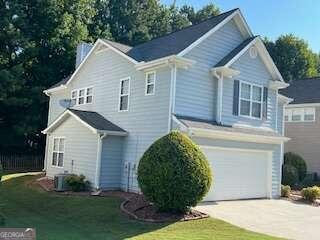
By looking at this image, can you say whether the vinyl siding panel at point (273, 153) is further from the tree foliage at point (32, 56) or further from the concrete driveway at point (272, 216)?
the tree foliage at point (32, 56)

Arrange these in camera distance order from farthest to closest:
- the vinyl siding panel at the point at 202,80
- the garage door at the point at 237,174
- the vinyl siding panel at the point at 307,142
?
the vinyl siding panel at the point at 307,142, the garage door at the point at 237,174, the vinyl siding panel at the point at 202,80

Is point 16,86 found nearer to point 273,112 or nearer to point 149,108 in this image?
point 149,108

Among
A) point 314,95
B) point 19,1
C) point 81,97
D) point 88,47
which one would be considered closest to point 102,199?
point 81,97

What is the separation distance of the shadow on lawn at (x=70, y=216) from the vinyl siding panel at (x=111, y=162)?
6.96 feet

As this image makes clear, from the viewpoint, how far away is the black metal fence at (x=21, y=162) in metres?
34.7

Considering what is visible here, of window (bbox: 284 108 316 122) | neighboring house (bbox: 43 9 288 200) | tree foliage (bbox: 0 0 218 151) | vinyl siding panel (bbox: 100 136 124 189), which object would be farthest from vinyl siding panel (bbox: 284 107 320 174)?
tree foliage (bbox: 0 0 218 151)

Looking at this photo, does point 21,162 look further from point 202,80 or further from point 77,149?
point 202,80

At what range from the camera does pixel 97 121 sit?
2253cm

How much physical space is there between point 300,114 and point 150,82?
1707cm

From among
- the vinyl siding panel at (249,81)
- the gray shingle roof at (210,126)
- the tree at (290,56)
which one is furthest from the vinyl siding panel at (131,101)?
the tree at (290,56)

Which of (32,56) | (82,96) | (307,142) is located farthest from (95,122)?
(307,142)

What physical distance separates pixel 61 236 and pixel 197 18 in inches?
2021

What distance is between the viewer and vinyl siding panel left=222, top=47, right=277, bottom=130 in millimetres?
21000

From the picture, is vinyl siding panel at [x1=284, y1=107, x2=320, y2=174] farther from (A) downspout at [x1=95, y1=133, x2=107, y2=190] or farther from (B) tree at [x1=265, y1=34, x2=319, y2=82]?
(B) tree at [x1=265, y1=34, x2=319, y2=82]
